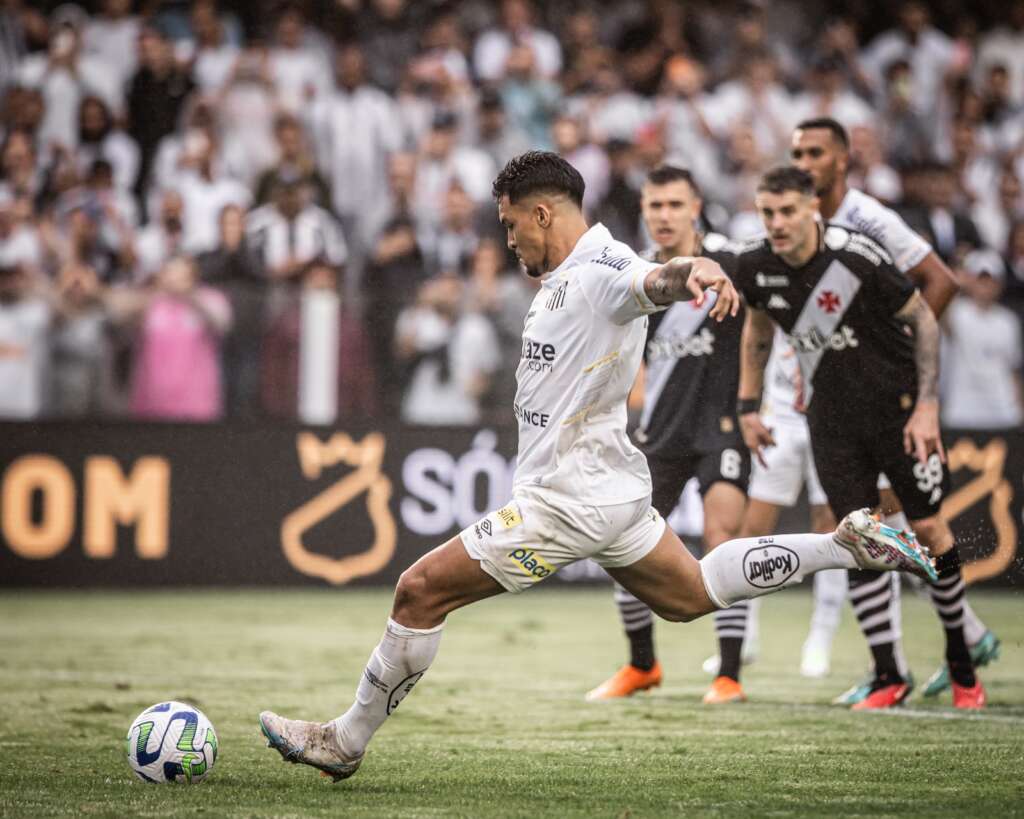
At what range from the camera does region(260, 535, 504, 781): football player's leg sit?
5.75 metres

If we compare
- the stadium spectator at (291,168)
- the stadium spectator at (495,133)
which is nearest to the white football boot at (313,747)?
the stadium spectator at (291,168)

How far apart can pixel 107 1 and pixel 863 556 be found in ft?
43.1

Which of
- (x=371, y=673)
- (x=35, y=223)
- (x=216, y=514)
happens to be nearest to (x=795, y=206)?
(x=371, y=673)

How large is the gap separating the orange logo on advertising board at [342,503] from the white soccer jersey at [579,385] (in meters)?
8.44

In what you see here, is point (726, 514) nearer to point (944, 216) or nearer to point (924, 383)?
point (924, 383)

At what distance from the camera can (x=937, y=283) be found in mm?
8273

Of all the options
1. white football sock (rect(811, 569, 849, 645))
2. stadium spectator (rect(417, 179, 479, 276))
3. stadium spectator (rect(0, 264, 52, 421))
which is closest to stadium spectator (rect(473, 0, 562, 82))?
stadium spectator (rect(417, 179, 479, 276))

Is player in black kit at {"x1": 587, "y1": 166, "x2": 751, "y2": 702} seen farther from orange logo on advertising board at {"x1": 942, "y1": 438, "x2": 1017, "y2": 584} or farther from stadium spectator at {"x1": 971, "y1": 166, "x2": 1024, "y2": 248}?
stadium spectator at {"x1": 971, "y1": 166, "x2": 1024, "y2": 248}

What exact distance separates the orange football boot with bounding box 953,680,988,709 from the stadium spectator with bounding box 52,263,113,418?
8.08 m

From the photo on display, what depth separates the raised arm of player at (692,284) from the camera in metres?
5.10

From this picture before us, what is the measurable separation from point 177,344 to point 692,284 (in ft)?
30.4

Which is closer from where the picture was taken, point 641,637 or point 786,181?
point 786,181

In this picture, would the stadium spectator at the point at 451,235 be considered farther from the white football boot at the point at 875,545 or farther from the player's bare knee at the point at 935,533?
the white football boot at the point at 875,545

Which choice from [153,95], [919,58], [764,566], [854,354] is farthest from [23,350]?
[919,58]
